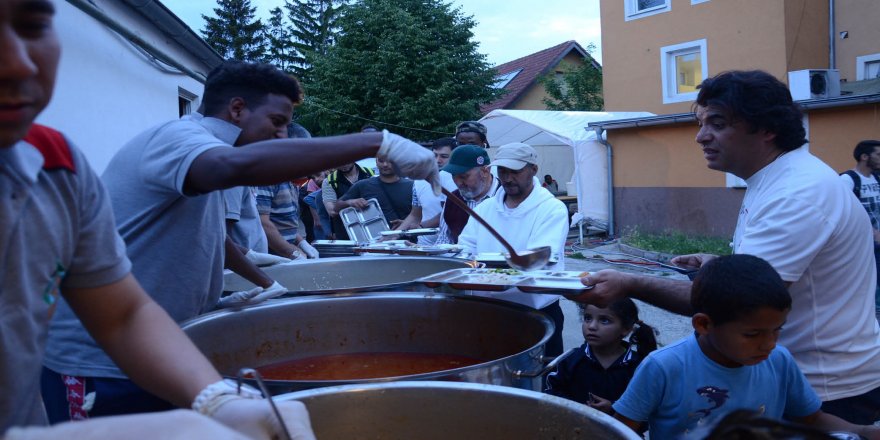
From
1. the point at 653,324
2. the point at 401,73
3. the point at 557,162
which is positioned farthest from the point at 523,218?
the point at 401,73

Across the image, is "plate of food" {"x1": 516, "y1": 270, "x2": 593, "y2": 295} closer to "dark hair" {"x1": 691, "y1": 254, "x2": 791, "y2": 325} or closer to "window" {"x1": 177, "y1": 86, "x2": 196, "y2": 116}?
"dark hair" {"x1": 691, "y1": 254, "x2": 791, "y2": 325}

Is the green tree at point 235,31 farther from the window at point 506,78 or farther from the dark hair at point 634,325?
the dark hair at point 634,325

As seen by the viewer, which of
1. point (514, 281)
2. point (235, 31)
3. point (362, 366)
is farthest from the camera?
point (235, 31)

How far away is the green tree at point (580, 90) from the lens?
859 inches

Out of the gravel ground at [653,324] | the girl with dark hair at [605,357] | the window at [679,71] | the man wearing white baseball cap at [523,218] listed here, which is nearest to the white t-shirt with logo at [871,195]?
the gravel ground at [653,324]

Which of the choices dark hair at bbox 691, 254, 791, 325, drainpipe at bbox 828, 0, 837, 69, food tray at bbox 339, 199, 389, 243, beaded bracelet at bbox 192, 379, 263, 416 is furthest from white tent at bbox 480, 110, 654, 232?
beaded bracelet at bbox 192, 379, 263, 416

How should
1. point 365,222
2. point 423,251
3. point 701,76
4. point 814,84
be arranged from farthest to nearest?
1. point 701,76
2. point 814,84
3. point 365,222
4. point 423,251

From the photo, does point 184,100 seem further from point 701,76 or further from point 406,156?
point 701,76

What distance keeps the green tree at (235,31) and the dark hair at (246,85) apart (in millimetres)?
40205

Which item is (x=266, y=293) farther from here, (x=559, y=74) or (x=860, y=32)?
(x=559, y=74)

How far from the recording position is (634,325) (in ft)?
9.89

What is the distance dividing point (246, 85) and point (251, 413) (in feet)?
4.58

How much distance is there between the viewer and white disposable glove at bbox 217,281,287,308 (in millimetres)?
2305

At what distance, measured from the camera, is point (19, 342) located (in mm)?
1018
